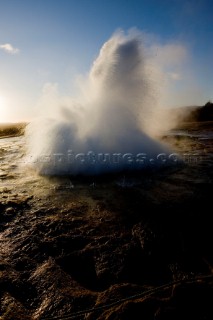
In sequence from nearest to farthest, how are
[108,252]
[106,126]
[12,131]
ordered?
[108,252] < [106,126] < [12,131]

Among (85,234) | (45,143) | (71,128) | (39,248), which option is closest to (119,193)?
(85,234)

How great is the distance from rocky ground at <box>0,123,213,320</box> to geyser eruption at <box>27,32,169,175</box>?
4.81 feet

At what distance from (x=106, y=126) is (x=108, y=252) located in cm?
491

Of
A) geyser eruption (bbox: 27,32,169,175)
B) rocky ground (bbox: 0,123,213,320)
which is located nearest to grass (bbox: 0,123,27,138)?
geyser eruption (bbox: 27,32,169,175)

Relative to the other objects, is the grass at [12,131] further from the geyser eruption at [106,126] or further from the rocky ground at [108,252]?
the rocky ground at [108,252]

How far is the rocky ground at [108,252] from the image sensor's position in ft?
7.91

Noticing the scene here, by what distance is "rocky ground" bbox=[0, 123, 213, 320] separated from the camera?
2.41 m

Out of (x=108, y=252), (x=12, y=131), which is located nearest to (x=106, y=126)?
(x=108, y=252)

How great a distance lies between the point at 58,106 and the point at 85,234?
5754mm

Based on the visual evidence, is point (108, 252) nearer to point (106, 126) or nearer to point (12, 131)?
point (106, 126)

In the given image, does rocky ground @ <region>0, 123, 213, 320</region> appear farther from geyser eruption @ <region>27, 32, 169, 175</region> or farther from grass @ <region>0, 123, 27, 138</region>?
grass @ <region>0, 123, 27, 138</region>

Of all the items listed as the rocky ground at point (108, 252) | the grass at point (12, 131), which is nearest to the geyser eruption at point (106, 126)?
the rocky ground at point (108, 252)

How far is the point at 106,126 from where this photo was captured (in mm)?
7609

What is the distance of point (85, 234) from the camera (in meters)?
3.68
